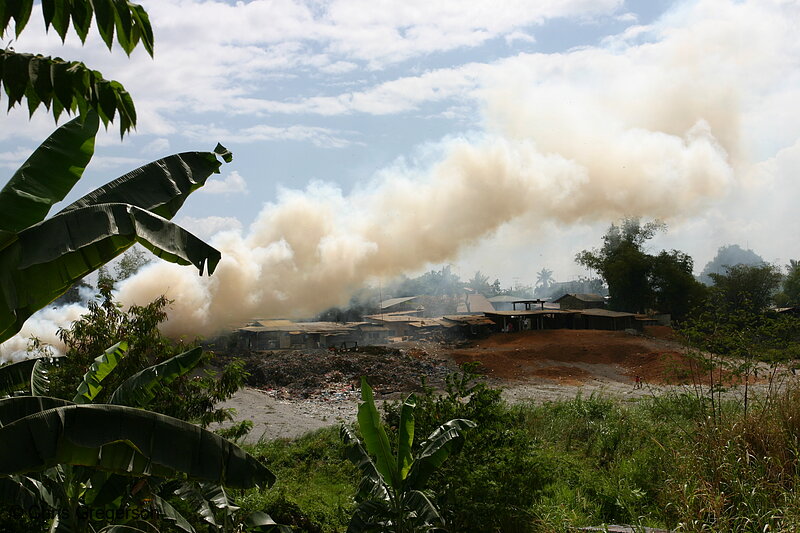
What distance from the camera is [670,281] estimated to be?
49094 millimetres

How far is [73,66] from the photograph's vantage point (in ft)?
14.7

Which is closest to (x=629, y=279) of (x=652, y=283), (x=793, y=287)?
(x=652, y=283)

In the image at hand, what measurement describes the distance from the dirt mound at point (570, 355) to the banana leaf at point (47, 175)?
24807 mm

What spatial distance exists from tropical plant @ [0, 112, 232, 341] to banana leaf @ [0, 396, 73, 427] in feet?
1.63

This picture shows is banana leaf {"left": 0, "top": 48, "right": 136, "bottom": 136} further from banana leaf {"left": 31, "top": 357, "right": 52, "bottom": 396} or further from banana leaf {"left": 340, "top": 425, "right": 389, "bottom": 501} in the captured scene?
banana leaf {"left": 340, "top": 425, "right": 389, "bottom": 501}

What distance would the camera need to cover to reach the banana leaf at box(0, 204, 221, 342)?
13.3 feet

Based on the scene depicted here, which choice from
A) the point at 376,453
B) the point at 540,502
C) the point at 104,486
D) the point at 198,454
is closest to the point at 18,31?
A: the point at 198,454


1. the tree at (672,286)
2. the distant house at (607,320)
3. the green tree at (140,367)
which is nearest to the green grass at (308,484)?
the green tree at (140,367)

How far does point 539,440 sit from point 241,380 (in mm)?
7084

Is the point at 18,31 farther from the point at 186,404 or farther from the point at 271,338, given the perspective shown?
the point at 271,338

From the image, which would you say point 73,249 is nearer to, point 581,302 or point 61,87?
point 61,87

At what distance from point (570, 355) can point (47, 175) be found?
33.3 meters

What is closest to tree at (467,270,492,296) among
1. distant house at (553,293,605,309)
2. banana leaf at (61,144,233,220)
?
distant house at (553,293,605,309)

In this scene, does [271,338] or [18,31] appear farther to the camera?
[271,338]
